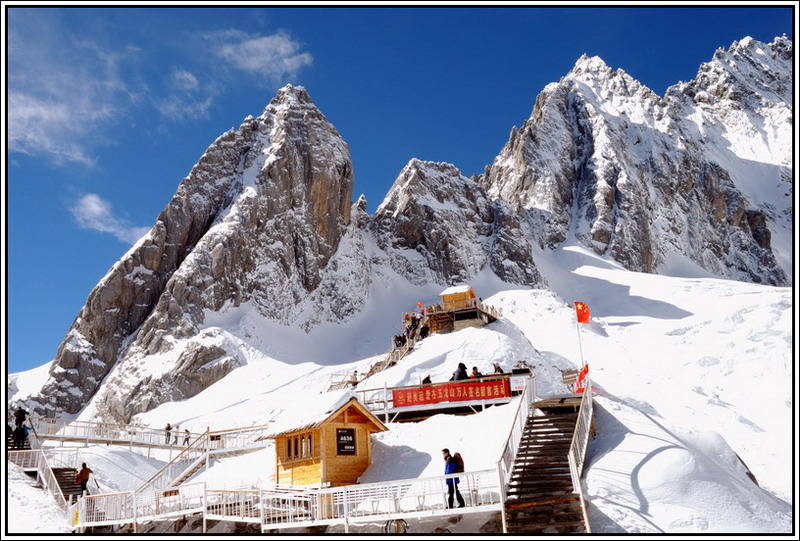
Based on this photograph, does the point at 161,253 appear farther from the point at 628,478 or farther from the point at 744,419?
the point at 628,478

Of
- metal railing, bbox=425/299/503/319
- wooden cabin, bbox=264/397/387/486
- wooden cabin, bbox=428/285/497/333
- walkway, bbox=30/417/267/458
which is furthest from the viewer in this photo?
metal railing, bbox=425/299/503/319

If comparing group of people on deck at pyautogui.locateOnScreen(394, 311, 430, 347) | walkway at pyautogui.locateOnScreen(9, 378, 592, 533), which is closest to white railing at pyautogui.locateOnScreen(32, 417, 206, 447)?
walkway at pyautogui.locateOnScreen(9, 378, 592, 533)

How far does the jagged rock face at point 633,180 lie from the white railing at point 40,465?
9662 cm

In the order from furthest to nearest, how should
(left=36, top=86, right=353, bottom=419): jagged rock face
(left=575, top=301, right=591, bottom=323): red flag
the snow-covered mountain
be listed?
1. (left=36, top=86, right=353, bottom=419): jagged rock face
2. the snow-covered mountain
3. (left=575, top=301, right=591, bottom=323): red flag

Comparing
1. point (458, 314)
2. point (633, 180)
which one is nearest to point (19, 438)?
point (458, 314)

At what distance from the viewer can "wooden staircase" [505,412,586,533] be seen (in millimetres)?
17547

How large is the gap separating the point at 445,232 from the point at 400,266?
27.1 feet

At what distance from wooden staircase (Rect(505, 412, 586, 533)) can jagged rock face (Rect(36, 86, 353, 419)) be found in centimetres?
4486

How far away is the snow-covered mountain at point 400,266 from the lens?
2437 inches

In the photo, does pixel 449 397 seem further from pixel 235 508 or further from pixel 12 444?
pixel 12 444

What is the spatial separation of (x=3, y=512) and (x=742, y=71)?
211 m

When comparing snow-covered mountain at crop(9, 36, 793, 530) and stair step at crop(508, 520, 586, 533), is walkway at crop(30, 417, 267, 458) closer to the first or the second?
snow-covered mountain at crop(9, 36, 793, 530)

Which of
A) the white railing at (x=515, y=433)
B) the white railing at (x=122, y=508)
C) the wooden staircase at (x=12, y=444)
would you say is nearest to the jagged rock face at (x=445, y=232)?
the wooden staircase at (x=12, y=444)

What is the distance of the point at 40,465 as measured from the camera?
26.0m
